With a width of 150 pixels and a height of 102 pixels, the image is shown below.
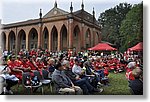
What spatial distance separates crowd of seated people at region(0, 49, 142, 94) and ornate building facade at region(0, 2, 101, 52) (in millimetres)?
126

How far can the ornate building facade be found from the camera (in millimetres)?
3873

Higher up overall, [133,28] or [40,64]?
[133,28]

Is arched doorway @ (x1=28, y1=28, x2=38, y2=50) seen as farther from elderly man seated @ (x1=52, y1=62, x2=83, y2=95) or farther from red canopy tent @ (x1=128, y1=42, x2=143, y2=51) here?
red canopy tent @ (x1=128, y1=42, x2=143, y2=51)

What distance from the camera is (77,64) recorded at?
13.4 ft

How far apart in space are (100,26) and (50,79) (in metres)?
1.10

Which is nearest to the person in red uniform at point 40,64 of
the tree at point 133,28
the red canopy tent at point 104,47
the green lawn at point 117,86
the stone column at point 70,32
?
the stone column at point 70,32

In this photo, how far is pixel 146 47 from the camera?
3.65 meters

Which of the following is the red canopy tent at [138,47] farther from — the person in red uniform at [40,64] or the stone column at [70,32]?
the person in red uniform at [40,64]

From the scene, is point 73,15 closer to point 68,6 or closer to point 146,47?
point 68,6

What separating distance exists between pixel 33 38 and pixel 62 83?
0.87 meters

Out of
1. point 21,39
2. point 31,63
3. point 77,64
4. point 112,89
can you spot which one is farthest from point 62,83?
point 21,39

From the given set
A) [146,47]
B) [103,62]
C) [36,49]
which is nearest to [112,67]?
[103,62]

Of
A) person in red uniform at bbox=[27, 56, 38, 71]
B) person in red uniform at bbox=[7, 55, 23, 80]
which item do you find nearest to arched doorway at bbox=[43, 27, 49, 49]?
person in red uniform at bbox=[27, 56, 38, 71]

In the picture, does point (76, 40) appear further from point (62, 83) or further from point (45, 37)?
point (62, 83)
